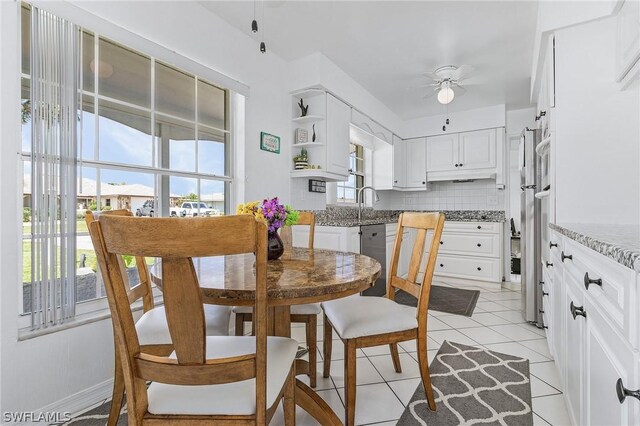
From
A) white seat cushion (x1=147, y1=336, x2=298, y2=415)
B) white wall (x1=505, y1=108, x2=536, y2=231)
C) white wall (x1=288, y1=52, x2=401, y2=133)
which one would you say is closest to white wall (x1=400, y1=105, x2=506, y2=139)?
white wall (x1=505, y1=108, x2=536, y2=231)

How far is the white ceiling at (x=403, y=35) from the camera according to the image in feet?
7.74

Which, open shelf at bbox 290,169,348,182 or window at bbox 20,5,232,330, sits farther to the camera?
open shelf at bbox 290,169,348,182

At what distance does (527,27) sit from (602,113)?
122 cm

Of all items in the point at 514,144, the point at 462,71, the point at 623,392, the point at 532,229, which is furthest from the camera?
the point at 514,144

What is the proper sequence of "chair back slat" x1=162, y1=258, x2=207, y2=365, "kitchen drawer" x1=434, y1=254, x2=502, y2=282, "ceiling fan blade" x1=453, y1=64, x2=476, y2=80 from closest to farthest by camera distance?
"chair back slat" x1=162, y1=258, x2=207, y2=365 < "ceiling fan blade" x1=453, y1=64, x2=476, y2=80 < "kitchen drawer" x1=434, y1=254, x2=502, y2=282

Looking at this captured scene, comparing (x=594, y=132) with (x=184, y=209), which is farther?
(x=184, y=209)

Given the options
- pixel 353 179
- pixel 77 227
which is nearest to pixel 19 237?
pixel 77 227

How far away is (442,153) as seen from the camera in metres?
4.83

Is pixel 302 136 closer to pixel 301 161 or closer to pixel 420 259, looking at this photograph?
pixel 301 161

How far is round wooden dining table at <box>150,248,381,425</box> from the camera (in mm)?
944

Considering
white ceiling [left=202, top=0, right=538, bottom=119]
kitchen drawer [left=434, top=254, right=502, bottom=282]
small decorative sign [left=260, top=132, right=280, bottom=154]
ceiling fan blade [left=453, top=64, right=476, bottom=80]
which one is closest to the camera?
white ceiling [left=202, top=0, right=538, bottom=119]

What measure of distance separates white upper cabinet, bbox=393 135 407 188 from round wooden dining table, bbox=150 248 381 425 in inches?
134

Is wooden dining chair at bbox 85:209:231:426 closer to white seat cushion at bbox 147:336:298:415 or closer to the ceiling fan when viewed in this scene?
white seat cushion at bbox 147:336:298:415

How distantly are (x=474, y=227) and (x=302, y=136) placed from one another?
2.75 m
